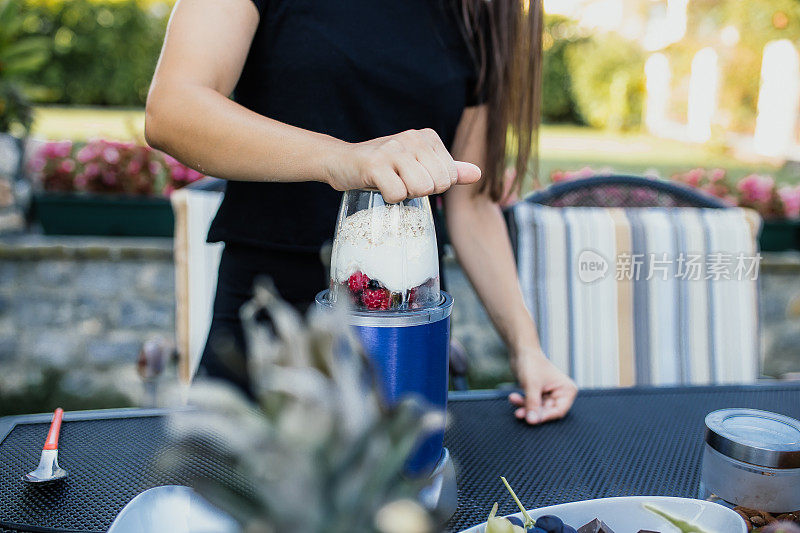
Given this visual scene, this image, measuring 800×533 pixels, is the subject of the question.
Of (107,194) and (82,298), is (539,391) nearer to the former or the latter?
(82,298)

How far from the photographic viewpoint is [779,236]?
3691 mm

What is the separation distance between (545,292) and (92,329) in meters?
2.51

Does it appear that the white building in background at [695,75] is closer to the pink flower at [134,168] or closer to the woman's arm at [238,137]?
the pink flower at [134,168]

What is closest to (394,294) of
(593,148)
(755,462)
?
(755,462)

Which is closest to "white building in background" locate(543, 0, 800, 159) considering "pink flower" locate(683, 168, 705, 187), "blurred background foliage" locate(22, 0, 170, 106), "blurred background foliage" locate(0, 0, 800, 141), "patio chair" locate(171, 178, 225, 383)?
"blurred background foliage" locate(0, 0, 800, 141)

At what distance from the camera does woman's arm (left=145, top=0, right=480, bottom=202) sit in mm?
769

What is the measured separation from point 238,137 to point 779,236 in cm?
356

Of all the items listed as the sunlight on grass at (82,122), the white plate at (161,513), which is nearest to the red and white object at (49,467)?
the white plate at (161,513)

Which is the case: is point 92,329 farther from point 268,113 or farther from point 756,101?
point 756,101

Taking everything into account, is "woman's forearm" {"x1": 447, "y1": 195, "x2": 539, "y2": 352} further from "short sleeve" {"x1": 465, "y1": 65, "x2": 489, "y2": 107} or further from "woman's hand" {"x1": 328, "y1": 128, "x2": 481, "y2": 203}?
"woman's hand" {"x1": 328, "y1": 128, "x2": 481, "y2": 203}

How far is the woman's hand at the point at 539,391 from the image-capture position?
1.20 meters

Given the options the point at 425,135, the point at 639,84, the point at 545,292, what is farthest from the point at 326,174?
the point at 639,84

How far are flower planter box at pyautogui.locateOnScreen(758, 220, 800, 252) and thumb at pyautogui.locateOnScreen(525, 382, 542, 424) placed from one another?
2.95m

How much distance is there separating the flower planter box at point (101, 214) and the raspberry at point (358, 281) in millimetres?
2910
